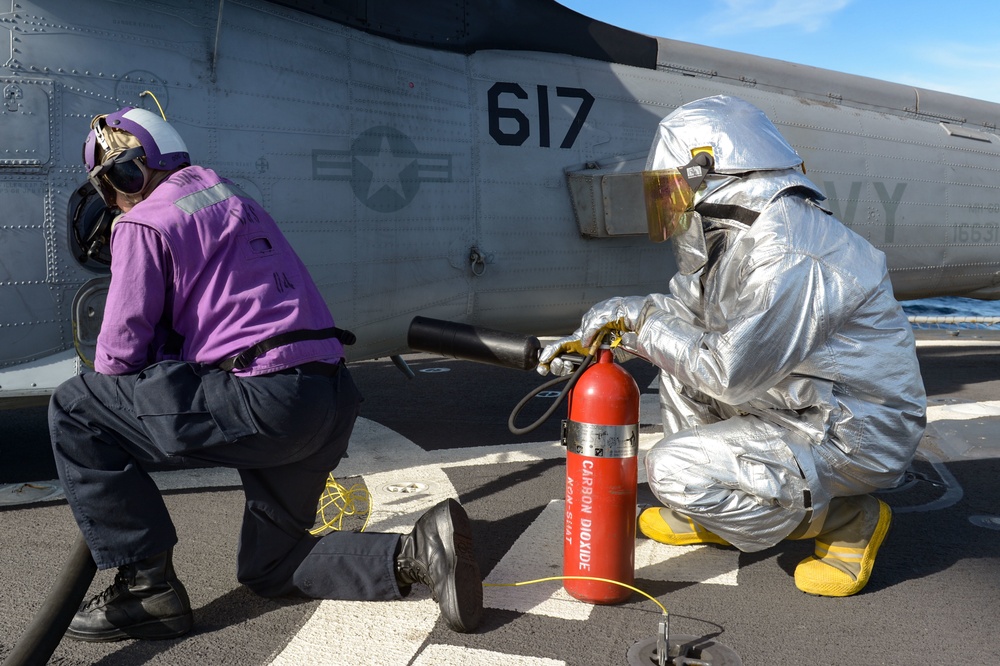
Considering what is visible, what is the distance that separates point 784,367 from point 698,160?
0.89 meters

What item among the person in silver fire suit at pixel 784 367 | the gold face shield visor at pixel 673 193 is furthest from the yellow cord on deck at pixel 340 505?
the gold face shield visor at pixel 673 193

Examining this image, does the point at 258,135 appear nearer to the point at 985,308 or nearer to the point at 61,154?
the point at 61,154

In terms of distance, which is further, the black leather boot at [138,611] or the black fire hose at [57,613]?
the black leather boot at [138,611]

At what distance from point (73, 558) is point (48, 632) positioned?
0.28 m

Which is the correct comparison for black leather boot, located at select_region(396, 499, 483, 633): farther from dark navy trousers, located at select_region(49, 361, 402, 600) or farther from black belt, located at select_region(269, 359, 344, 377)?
black belt, located at select_region(269, 359, 344, 377)

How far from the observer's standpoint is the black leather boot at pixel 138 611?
106 inches

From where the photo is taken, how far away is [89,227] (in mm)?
3982

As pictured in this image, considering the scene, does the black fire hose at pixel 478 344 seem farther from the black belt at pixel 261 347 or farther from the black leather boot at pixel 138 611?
the black leather boot at pixel 138 611

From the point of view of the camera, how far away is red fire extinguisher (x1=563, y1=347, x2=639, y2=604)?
Result: 2.89m

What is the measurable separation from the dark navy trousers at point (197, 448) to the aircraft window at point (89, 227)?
4.03ft

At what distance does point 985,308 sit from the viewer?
Answer: 101 ft

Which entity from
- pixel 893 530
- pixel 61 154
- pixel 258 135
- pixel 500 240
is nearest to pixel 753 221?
pixel 893 530

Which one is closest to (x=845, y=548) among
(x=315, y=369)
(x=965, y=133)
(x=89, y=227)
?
(x=315, y=369)

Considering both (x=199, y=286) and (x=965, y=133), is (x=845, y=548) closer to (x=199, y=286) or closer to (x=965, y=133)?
(x=199, y=286)
